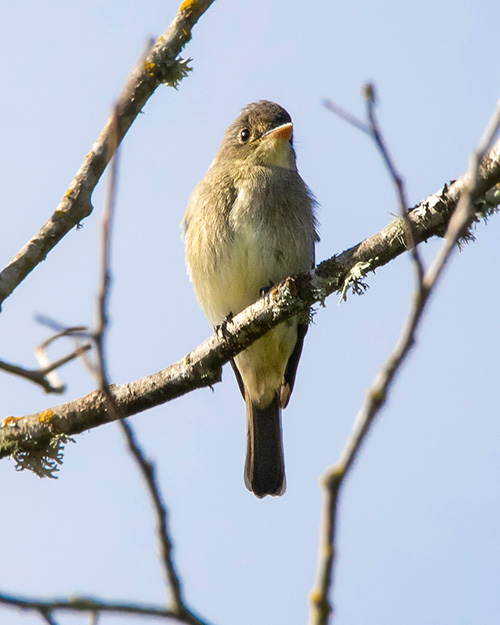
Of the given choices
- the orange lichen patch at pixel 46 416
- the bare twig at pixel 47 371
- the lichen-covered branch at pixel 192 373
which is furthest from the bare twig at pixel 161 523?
the orange lichen patch at pixel 46 416

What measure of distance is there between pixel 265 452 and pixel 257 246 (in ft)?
6.71

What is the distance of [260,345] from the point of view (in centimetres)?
717

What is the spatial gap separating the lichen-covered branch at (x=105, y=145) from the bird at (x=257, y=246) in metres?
1.75

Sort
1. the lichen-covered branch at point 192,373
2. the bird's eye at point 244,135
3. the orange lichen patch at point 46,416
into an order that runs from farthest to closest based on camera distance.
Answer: the bird's eye at point 244,135, the orange lichen patch at point 46,416, the lichen-covered branch at point 192,373

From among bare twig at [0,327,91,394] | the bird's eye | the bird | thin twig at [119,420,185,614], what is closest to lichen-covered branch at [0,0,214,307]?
bare twig at [0,327,91,394]

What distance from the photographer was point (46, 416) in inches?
205

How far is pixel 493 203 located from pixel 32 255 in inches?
88.3

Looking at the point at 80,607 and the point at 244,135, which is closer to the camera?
the point at 80,607

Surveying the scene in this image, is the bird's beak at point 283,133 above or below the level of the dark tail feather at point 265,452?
above

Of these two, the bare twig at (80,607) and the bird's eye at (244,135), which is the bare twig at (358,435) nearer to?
the bare twig at (80,607)

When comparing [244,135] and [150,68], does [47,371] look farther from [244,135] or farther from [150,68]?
[244,135]

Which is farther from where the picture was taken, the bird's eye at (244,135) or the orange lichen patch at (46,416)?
the bird's eye at (244,135)

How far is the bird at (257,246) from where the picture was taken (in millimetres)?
6562

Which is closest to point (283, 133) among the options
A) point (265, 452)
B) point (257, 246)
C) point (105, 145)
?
point (257, 246)
